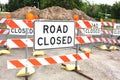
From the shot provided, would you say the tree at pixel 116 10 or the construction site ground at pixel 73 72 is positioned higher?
the tree at pixel 116 10

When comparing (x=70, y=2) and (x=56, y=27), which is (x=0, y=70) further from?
(x=70, y=2)

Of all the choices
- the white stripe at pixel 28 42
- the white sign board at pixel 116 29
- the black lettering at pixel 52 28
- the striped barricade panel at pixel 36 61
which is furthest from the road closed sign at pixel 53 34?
the white sign board at pixel 116 29

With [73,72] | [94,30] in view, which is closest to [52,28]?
[73,72]

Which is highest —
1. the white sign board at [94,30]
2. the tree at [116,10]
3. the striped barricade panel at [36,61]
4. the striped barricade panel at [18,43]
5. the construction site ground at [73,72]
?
the tree at [116,10]

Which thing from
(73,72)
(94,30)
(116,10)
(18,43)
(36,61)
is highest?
(116,10)

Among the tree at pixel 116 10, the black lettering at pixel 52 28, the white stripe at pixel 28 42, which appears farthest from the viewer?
the tree at pixel 116 10

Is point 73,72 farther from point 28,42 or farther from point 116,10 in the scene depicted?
point 116,10

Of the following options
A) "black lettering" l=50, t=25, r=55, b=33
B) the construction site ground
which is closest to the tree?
the construction site ground

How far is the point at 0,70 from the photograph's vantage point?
8.80 m

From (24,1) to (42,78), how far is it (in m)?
81.9

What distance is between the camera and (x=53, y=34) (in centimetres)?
788

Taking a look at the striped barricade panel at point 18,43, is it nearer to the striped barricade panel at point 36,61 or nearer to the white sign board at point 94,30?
the striped barricade panel at point 36,61

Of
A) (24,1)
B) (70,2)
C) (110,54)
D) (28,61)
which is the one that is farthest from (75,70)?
(24,1)

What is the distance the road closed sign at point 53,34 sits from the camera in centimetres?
760
